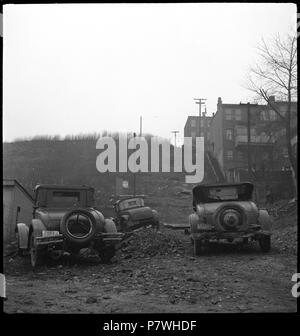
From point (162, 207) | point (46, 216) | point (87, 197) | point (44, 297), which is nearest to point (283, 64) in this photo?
point (162, 207)

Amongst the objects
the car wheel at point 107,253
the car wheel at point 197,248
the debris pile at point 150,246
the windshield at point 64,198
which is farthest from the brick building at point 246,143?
the car wheel at point 107,253

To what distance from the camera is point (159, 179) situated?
32594 millimetres

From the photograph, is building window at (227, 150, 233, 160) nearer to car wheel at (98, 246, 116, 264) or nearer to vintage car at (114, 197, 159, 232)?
vintage car at (114, 197, 159, 232)

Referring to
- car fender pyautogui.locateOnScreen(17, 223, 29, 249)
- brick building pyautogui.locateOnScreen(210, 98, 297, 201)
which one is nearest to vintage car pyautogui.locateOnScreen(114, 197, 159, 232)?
car fender pyautogui.locateOnScreen(17, 223, 29, 249)

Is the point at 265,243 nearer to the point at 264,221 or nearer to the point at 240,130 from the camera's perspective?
the point at 264,221

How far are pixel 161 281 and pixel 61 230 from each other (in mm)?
3025

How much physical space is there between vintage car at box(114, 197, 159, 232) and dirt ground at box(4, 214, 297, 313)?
16.0 ft

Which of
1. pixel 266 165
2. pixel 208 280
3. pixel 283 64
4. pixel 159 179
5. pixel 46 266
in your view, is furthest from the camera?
pixel 266 165

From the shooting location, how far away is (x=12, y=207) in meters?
16.5

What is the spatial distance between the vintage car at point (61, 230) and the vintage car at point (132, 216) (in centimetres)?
619

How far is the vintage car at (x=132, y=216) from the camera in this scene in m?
17.6
